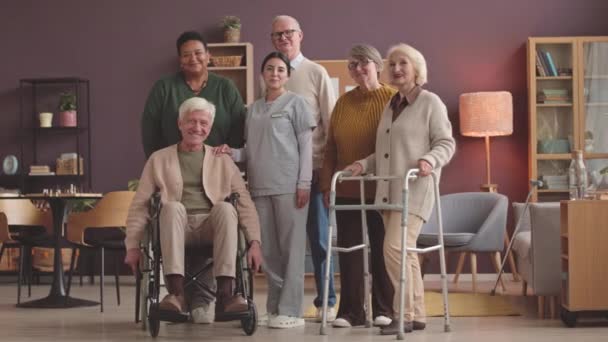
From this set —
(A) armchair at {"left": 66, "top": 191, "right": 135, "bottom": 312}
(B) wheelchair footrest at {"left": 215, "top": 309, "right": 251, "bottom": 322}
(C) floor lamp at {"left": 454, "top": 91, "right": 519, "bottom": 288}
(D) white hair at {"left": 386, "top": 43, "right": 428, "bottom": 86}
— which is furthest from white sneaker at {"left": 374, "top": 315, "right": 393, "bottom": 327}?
(C) floor lamp at {"left": 454, "top": 91, "right": 519, "bottom": 288}

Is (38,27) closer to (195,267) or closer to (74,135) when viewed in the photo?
(74,135)

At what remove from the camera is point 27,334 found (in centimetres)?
510

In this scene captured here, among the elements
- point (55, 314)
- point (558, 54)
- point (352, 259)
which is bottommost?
point (55, 314)

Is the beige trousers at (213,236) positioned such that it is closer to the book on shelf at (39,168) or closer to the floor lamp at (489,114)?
the floor lamp at (489,114)

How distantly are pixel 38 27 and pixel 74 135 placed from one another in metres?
1.00

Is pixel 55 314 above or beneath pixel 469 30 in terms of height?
beneath

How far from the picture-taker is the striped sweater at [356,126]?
5.00 m

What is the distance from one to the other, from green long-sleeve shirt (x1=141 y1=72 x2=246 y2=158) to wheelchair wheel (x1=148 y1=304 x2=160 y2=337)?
0.95m

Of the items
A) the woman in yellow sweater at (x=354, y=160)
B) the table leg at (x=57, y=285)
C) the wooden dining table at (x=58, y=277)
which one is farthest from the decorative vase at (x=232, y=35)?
the woman in yellow sweater at (x=354, y=160)

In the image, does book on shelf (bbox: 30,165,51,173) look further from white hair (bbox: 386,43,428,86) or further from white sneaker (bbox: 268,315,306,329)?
white hair (bbox: 386,43,428,86)

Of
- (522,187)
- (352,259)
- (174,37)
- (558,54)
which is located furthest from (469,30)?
(352,259)

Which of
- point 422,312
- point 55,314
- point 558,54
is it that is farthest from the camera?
point 558,54

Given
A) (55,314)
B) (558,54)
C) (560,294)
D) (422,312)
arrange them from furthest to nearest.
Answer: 1. (558,54)
2. (55,314)
3. (560,294)
4. (422,312)

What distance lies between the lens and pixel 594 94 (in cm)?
821
